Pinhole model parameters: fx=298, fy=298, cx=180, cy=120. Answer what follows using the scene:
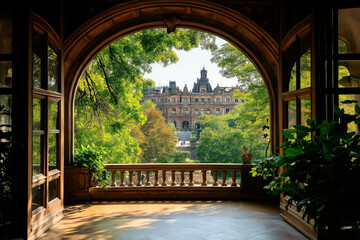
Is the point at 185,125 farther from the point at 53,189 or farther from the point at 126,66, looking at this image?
the point at 53,189

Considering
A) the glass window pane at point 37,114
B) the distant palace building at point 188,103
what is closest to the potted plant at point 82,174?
the glass window pane at point 37,114

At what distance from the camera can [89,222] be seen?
13.7ft

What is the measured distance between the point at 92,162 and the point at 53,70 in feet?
6.50

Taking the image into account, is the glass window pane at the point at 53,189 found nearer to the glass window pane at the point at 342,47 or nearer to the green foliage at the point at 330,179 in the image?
the green foliage at the point at 330,179

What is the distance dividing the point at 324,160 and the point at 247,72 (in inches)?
403

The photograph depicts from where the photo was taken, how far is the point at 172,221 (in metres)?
4.20

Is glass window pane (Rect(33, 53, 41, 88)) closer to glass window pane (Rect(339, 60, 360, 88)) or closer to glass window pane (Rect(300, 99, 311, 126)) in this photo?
glass window pane (Rect(300, 99, 311, 126))

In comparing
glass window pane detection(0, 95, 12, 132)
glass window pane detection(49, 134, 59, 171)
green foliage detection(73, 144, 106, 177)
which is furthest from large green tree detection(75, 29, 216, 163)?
glass window pane detection(0, 95, 12, 132)

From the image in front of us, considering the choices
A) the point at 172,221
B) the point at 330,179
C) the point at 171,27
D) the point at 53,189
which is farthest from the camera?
the point at 171,27

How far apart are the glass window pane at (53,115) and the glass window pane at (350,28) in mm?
3556

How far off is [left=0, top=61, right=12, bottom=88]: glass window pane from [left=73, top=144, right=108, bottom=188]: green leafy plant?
7.94ft

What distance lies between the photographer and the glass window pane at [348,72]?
3055 millimetres

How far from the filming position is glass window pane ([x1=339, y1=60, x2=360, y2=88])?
10.0 ft

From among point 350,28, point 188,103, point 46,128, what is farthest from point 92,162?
point 188,103
